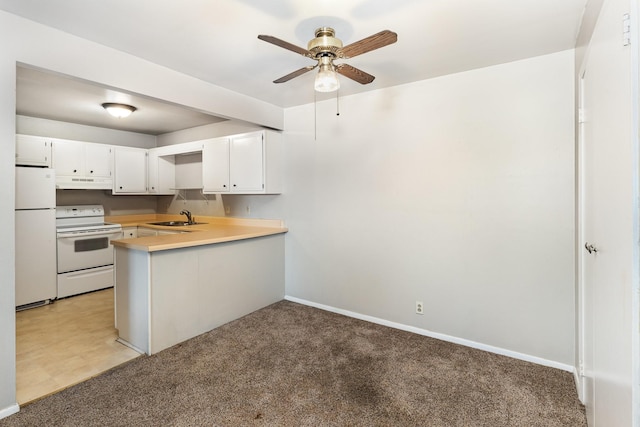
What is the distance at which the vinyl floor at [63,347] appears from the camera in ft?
7.42

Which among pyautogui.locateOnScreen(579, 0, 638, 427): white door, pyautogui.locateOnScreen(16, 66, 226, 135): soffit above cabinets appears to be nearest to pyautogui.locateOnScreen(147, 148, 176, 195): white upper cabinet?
pyautogui.locateOnScreen(16, 66, 226, 135): soffit above cabinets

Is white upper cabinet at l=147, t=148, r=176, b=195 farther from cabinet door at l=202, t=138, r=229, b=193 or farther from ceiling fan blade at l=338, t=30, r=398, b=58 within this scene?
ceiling fan blade at l=338, t=30, r=398, b=58

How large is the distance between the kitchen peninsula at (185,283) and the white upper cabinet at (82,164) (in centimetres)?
227

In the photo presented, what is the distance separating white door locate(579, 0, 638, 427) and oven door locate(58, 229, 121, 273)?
5018 millimetres

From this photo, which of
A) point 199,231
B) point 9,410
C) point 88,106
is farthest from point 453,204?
point 88,106

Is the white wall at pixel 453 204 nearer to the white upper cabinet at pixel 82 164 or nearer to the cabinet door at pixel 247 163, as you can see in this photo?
the cabinet door at pixel 247 163

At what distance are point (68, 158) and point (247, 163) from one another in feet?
8.59

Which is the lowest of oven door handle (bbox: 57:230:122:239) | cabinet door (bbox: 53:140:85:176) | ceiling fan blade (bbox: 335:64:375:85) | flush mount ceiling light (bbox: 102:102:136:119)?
oven door handle (bbox: 57:230:122:239)

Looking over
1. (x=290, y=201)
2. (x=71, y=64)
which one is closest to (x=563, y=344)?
(x=290, y=201)

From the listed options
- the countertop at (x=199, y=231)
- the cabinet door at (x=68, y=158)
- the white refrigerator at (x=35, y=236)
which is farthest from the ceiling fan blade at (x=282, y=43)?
the cabinet door at (x=68, y=158)

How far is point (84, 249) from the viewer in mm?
4277

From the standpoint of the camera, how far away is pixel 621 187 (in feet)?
3.46

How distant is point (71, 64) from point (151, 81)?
528mm

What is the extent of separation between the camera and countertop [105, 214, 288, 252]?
2.78 meters
